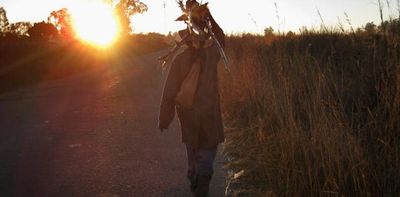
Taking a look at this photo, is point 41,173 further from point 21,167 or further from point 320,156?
point 320,156

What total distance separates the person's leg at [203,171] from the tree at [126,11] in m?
55.7

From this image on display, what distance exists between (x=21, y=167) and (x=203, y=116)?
2756 millimetres

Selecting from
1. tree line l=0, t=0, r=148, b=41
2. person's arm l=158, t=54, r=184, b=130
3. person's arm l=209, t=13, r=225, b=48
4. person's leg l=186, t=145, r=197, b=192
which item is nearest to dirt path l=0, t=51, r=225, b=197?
person's leg l=186, t=145, r=197, b=192

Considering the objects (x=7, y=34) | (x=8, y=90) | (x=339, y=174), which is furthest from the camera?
(x=7, y=34)

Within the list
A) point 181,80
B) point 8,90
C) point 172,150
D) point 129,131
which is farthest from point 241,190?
point 8,90

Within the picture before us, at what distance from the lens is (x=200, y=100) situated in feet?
16.1

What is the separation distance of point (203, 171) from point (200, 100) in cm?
62

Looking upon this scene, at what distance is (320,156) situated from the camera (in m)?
4.84

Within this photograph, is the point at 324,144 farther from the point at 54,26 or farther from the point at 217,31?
the point at 54,26

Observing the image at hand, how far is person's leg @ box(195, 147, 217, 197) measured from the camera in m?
4.94

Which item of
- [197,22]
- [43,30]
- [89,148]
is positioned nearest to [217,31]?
[197,22]

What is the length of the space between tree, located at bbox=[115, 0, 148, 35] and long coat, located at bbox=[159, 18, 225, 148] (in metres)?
55.6

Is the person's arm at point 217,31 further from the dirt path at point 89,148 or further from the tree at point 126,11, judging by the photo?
the tree at point 126,11

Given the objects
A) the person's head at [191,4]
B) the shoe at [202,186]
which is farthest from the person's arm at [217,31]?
the shoe at [202,186]
